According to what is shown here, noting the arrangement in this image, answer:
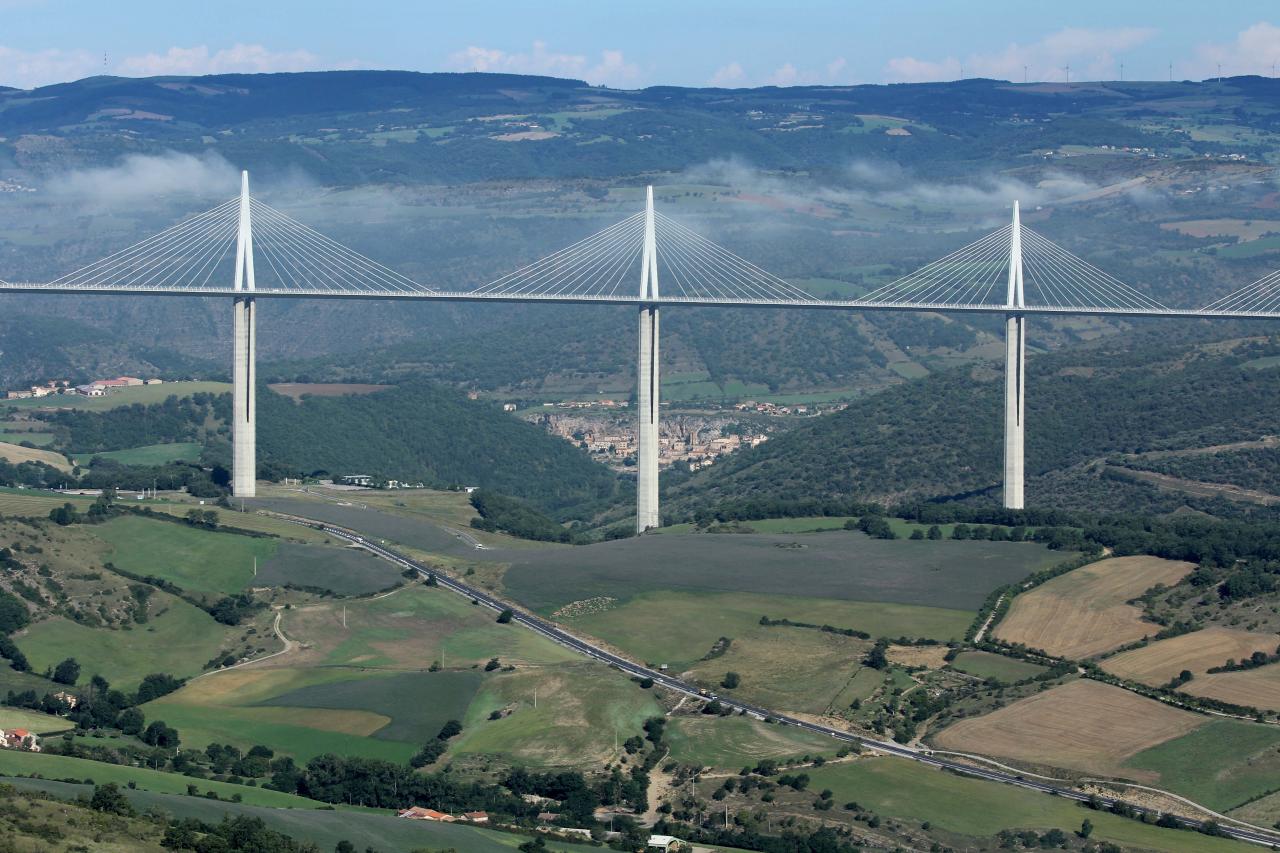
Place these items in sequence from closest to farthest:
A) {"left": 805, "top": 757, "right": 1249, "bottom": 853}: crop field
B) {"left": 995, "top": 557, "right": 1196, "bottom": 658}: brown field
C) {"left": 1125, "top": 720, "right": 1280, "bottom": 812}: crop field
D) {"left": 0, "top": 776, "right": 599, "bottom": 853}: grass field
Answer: {"left": 0, "top": 776, "right": 599, "bottom": 853}: grass field, {"left": 805, "top": 757, "right": 1249, "bottom": 853}: crop field, {"left": 1125, "top": 720, "right": 1280, "bottom": 812}: crop field, {"left": 995, "top": 557, "right": 1196, "bottom": 658}: brown field

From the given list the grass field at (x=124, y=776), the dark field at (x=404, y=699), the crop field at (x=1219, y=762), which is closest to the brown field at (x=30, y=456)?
the dark field at (x=404, y=699)

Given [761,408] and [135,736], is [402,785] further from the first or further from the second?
[761,408]

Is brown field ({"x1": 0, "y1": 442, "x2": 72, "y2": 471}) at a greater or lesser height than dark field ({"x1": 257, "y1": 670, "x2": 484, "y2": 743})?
greater

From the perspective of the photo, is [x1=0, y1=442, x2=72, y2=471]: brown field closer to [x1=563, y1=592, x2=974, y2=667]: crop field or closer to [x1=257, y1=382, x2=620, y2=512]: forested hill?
[x1=257, y1=382, x2=620, y2=512]: forested hill

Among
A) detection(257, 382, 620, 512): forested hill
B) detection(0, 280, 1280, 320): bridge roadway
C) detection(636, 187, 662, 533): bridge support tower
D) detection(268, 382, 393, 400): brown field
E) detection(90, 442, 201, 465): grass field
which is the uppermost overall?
detection(0, 280, 1280, 320): bridge roadway

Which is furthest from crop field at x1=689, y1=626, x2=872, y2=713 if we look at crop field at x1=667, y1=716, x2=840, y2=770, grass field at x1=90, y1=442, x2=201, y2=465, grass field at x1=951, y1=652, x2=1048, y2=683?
grass field at x1=90, y1=442, x2=201, y2=465

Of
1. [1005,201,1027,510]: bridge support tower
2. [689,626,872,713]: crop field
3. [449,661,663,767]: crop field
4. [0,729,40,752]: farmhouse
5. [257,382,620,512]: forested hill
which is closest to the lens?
[0,729,40,752]: farmhouse

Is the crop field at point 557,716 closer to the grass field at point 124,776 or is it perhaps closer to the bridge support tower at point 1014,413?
the grass field at point 124,776

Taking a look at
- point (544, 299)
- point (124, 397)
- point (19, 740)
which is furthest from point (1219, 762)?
point (124, 397)
